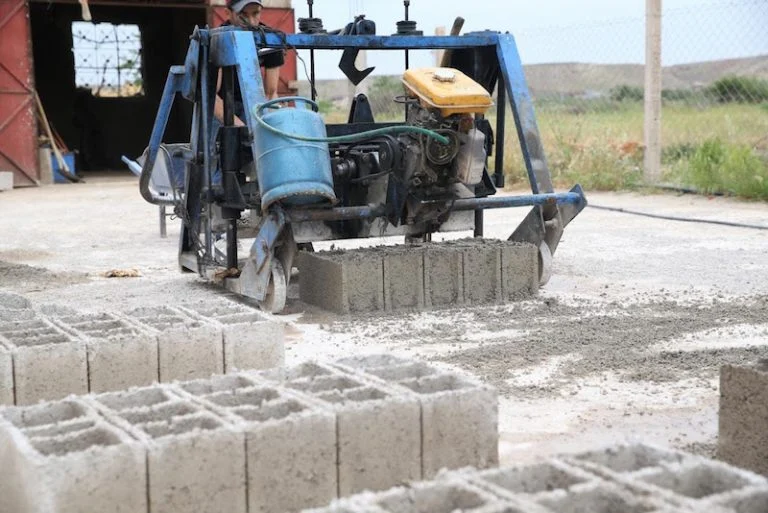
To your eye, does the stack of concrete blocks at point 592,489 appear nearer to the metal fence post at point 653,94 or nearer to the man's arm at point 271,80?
the man's arm at point 271,80

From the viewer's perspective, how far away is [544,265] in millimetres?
7676

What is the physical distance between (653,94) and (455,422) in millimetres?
11378

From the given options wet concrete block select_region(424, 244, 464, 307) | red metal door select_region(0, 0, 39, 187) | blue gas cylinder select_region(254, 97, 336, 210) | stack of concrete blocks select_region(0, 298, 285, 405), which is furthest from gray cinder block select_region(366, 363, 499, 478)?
red metal door select_region(0, 0, 39, 187)

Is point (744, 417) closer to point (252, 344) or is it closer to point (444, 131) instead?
point (252, 344)

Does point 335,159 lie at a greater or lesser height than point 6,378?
greater

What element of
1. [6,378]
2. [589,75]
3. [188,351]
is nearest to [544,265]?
[188,351]

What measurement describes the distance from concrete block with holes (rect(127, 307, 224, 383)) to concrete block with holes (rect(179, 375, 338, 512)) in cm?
99

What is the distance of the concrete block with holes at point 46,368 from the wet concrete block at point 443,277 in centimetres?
296

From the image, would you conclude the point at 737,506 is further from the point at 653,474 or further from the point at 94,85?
the point at 94,85

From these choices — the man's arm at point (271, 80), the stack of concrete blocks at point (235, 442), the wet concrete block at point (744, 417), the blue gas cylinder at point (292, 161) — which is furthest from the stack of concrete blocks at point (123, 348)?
the man's arm at point (271, 80)

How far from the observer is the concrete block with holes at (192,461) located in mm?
3357

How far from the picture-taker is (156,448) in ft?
10.9

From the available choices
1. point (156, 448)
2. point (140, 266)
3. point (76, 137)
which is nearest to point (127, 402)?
point (156, 448)

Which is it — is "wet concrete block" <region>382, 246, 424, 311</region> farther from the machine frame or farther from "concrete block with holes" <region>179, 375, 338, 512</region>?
"concrete block with holes" <region>179, 375, 338, 512</region>
